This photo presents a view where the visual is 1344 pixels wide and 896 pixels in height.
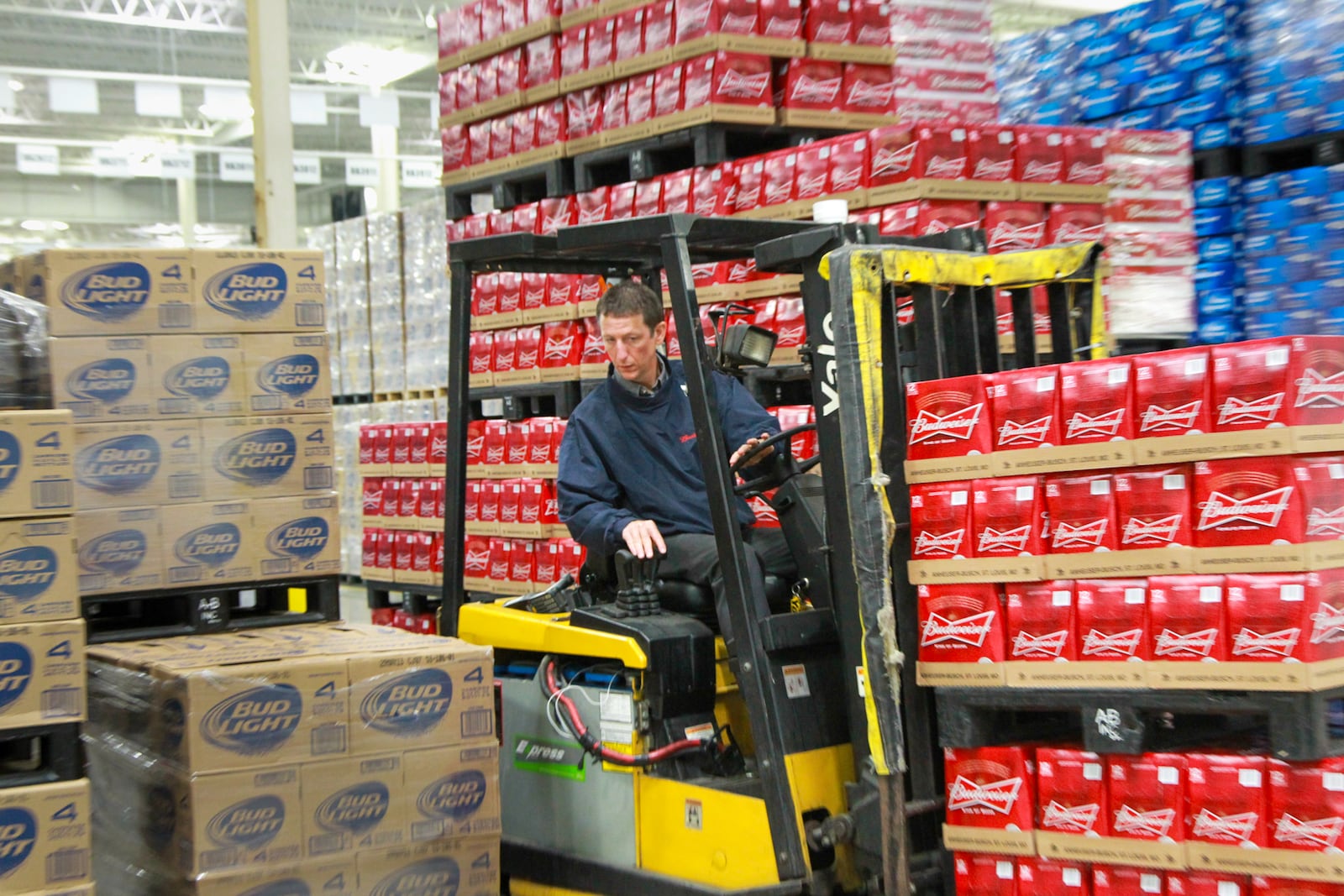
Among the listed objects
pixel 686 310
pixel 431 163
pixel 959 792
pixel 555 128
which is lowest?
pixel 959 792

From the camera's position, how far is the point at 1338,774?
2.71 metres

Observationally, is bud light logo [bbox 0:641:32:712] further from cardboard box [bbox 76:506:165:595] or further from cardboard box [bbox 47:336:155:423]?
cardboard box [bbox 47:336:155:423]

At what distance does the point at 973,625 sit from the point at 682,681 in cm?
86

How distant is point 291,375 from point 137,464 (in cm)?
53

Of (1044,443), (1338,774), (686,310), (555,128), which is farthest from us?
(555,128)

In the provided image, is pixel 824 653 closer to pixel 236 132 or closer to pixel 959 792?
pixel 959 792

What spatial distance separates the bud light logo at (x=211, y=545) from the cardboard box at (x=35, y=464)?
2.28 ft

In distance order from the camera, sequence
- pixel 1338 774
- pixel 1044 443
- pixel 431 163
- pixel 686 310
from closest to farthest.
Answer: pixel 1338 774 < pixel 1044 443 < pixel 686 310 < pixel 431 163

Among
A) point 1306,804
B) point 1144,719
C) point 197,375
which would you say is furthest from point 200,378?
point 1306,804

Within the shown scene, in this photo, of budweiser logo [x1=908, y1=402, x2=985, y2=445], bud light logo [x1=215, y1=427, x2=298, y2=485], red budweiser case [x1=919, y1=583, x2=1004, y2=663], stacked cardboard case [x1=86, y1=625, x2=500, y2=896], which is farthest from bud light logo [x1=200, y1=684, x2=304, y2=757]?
budweiser logo [x1=908, y1=402, x2=985, y2=445]

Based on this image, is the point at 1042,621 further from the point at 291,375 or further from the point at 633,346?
the point at 291,375

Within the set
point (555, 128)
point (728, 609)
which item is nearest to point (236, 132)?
point (555, 128)

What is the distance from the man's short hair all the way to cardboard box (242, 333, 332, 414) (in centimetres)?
96

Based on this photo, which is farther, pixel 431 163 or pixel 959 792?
pixel 431 163
